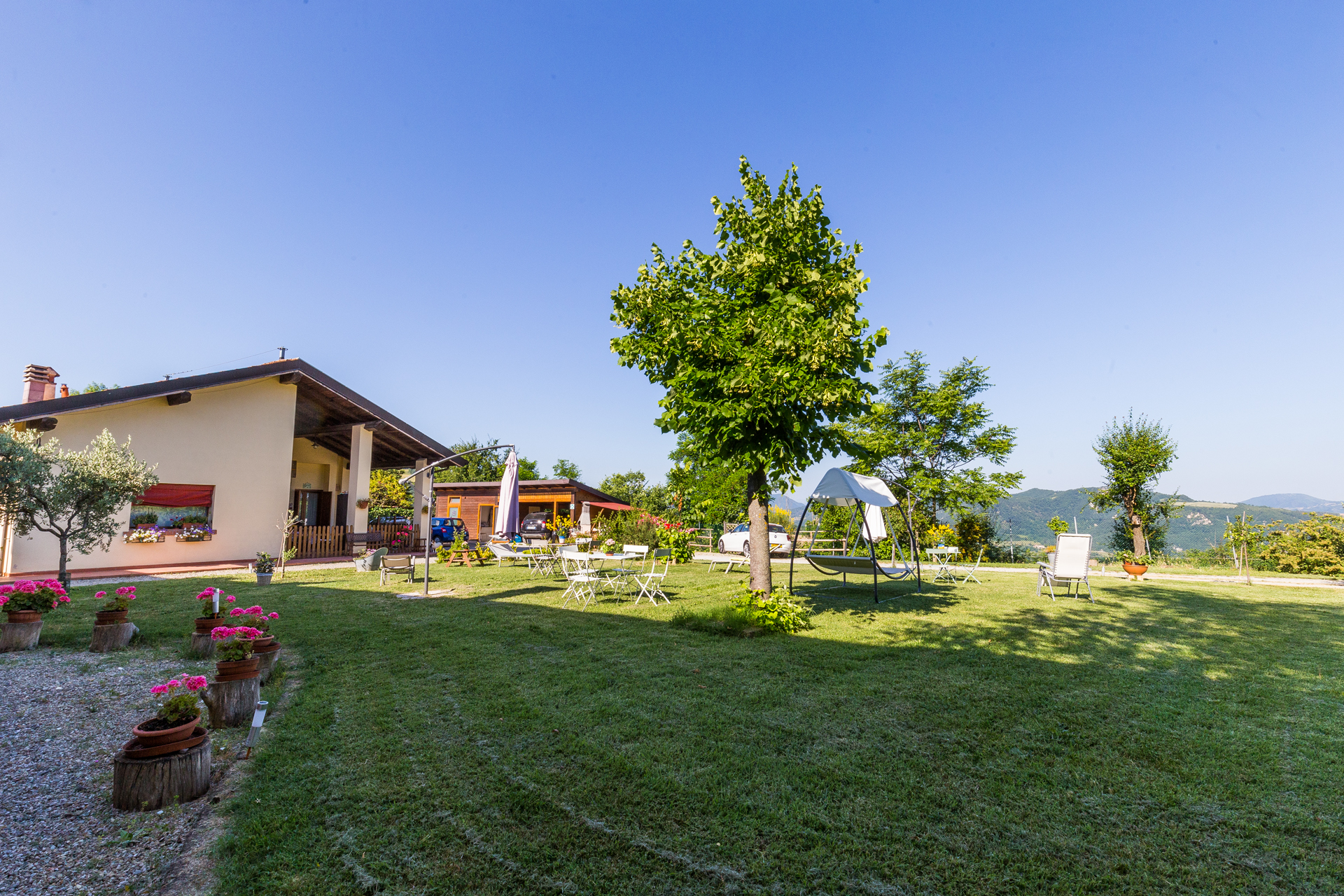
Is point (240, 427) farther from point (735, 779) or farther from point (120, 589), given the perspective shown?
point (735, 779)

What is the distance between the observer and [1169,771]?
3297 millimetres

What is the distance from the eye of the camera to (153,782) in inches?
114

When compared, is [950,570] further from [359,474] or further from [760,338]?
[359,474]

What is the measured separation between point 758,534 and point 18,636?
7.96 metres

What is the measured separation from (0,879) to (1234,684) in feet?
25.8

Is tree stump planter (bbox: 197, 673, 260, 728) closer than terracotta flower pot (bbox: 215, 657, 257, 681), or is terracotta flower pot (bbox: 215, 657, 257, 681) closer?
tree stump planter (bbox: 197, 673, 260, 728)

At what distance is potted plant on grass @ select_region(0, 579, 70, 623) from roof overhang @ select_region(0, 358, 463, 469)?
621cm

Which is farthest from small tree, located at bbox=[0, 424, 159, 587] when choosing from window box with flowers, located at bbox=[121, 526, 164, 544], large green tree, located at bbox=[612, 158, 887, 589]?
large green tree, located at bbox=[612, 158, 887, 589]

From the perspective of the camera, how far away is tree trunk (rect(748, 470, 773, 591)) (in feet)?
25.0

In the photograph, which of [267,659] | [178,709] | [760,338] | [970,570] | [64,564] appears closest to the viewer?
[178,709]

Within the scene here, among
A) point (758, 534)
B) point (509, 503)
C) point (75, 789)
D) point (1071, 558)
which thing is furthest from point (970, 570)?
point (75, 789)

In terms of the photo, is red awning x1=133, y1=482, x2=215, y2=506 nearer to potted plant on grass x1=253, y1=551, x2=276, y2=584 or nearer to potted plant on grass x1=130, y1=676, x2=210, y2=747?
potted plant on grass x1=253, y1=551, x2=276, y2=584

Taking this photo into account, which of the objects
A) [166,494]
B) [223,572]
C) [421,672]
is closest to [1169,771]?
[421,672]

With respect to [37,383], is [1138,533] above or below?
below
